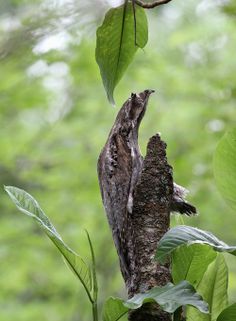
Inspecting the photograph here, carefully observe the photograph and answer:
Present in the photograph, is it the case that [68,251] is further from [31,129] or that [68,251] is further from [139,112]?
[31,129]

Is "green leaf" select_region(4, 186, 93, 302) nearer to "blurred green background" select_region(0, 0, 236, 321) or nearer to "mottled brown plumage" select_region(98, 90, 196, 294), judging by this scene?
"mottled brown plumage" select_region(98, 90, 196, 294)

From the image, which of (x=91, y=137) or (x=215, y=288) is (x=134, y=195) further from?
(x=91, y=137)

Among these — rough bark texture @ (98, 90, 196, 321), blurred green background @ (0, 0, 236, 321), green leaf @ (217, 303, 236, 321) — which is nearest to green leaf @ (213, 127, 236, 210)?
rough bark texture @ (98, 90, 196, 321)

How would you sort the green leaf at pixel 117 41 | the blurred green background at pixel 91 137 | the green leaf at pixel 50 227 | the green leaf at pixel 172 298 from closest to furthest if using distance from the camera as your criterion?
the green leaf at pixel 172 298
the green leaf at pixel 50 227
the green leaf at pixel 117 41
the blurred green background at pixel 91 137

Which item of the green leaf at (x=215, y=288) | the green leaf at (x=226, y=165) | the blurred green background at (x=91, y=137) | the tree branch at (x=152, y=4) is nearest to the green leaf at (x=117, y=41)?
the tree branch at (x=152, y=4)

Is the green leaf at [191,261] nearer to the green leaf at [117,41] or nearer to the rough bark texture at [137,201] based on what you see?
the rough bark texture at [137,201]
